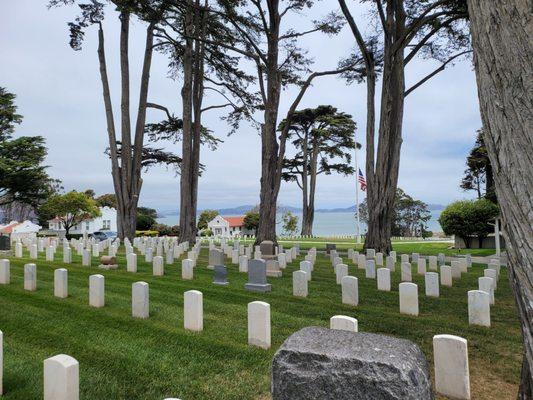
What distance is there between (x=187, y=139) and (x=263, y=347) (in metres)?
18.9

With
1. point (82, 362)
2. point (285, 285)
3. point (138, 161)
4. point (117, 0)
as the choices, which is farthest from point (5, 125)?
point (82, 362)

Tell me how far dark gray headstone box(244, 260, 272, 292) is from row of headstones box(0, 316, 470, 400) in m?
3.29

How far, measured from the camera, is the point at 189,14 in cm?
2355

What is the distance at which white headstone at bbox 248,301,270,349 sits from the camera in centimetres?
538

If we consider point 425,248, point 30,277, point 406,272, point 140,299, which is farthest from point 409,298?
point 425,248

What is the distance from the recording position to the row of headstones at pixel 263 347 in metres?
3.33

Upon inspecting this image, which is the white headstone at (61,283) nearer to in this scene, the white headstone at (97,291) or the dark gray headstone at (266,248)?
the white headstone at (97,291)

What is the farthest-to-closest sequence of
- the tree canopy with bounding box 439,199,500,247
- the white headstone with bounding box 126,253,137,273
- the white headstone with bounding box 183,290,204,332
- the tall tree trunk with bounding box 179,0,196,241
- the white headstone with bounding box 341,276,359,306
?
the tree canopy with bounding box 439,199,500,247
the tall tree trunk with bounding box 179,0,196,241
the white headstone with bounding box 126,253,137,273
the white headstone with bounding box 341,276,359,306
the white headstone with bounding box 183,290,204,332

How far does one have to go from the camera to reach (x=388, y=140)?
17406 mm

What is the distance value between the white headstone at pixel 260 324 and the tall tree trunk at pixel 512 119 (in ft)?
11.6

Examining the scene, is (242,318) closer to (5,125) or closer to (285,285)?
(285,285)

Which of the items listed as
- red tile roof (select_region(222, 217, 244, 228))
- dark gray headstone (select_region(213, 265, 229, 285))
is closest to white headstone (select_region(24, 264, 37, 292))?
dark gray headstone (select_region(213, 265, 229, 285))

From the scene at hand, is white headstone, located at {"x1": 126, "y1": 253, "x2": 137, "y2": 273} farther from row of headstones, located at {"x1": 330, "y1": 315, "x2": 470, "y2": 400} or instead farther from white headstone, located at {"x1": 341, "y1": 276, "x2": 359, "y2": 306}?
row of headstones, located at {"x1": 330, "y1": 315, "x2": 470, "y2": 400}

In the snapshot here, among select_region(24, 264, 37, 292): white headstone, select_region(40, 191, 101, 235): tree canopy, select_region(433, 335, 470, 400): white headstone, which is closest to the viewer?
select_region(433, 335, 470, 400): white headstone
